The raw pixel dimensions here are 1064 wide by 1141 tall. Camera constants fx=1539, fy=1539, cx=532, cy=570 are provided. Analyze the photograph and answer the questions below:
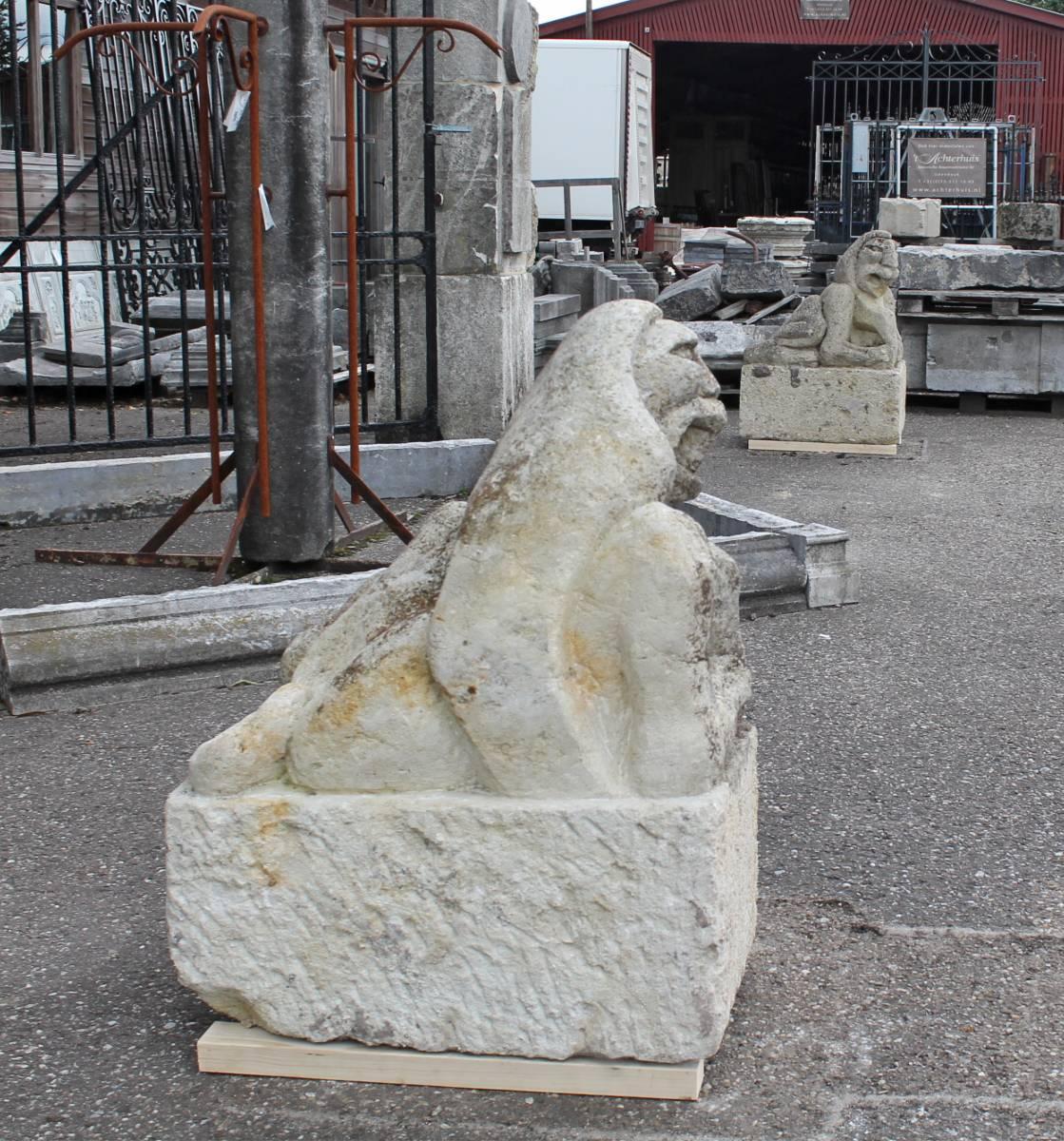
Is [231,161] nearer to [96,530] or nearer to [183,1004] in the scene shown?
[96,530]

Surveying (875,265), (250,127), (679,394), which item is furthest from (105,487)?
(679,394)

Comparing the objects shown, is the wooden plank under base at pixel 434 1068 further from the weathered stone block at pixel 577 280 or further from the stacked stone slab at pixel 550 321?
the weathered stone block at pixel 577 280

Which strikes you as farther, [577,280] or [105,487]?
[577,280]

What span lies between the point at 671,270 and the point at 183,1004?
50.3ft

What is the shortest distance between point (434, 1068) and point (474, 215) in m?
6.81

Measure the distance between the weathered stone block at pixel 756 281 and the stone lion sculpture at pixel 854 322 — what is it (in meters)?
4.03

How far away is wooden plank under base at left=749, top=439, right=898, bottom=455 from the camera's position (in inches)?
389

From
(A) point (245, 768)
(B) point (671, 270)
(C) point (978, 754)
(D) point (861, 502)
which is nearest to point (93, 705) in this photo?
(A) point (245, 768)

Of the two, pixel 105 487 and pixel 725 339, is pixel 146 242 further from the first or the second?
pixel 725 339

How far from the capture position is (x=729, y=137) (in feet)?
109

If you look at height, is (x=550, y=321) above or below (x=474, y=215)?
below

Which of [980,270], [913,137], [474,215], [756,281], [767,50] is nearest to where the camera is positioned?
[474,215]

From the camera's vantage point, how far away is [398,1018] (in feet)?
9.19

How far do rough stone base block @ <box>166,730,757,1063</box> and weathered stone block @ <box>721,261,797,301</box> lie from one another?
11.5 meters
